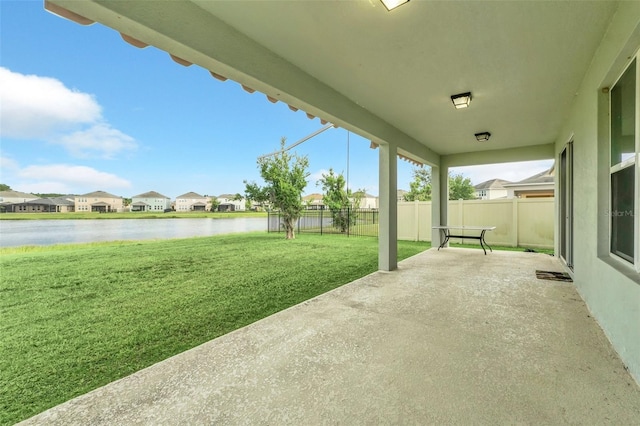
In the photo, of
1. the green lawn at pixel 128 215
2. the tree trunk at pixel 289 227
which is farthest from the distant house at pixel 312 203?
the green lawn at pixel 128 215

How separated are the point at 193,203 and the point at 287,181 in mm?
8699

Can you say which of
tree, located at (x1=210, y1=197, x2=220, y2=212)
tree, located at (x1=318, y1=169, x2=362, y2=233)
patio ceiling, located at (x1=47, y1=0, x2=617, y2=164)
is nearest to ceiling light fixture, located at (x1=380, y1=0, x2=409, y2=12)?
patio ceiling, located at (x1=47, y1=0, x2=617, y2=164)

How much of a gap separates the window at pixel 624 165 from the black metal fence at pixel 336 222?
9.21 meters

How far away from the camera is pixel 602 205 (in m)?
2.47

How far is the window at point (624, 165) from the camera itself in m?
1.93

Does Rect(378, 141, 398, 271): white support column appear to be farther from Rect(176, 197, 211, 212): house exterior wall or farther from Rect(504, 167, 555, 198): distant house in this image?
Rect(504, 167, 555, 198): distant house

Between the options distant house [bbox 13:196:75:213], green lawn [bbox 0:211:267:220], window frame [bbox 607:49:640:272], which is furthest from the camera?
green lawn [bbox 0:211:267:220]

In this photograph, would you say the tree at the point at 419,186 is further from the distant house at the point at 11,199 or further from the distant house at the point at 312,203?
the distant house at the point at 11,199

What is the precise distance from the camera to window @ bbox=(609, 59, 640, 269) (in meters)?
1.93

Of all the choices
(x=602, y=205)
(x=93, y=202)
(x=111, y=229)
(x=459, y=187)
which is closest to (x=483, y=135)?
(x=602, y=205)

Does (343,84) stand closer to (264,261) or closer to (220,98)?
(264,261)

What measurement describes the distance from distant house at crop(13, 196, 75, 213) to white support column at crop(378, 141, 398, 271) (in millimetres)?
7835

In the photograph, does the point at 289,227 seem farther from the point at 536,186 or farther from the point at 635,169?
the point at 536,186

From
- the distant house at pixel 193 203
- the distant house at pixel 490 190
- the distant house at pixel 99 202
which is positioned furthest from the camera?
the distant house at pixel 490 190
